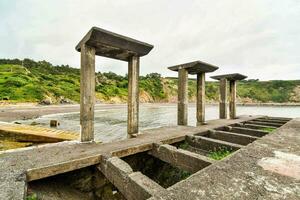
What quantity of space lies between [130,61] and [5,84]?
166 ft

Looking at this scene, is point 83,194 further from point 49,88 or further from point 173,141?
point 49,88

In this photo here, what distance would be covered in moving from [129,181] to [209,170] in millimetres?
1281

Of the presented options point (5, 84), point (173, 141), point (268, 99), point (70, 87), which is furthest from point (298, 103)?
point (5, 84)

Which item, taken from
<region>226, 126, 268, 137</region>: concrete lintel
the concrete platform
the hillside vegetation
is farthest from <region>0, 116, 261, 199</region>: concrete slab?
the hillside vegetation

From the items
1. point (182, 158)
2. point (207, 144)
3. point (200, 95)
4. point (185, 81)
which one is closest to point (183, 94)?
point (185, 81)

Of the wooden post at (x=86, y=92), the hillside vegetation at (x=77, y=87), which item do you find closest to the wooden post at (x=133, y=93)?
the wooden post at (x=86, y=92)

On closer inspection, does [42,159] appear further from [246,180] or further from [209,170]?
[246,180]

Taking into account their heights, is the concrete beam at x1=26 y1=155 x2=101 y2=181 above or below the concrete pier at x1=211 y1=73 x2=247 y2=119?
below

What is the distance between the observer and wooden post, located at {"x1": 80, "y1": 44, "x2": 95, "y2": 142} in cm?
538

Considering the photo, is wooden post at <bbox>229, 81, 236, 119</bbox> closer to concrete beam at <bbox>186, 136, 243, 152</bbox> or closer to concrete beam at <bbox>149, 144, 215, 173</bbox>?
concrete beam at <bbox>186, 136, 243, 152</bbox>

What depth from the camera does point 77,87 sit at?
195 feet

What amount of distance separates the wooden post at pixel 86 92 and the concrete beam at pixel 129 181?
5.89 ft

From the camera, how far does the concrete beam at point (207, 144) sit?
4.90m

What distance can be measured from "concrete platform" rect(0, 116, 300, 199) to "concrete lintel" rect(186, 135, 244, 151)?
68cm
